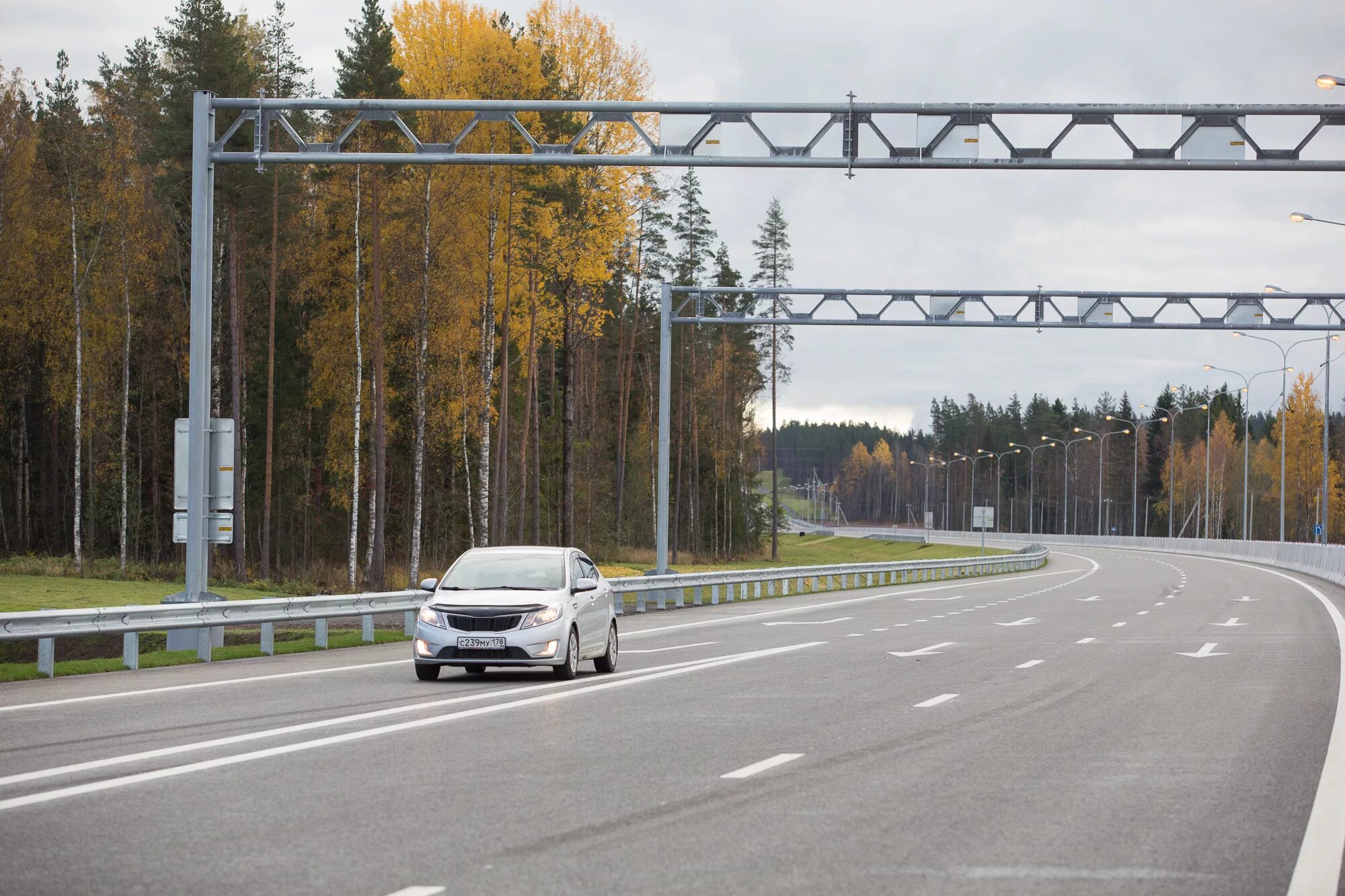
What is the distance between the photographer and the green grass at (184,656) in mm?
18938

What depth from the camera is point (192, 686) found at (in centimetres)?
1730

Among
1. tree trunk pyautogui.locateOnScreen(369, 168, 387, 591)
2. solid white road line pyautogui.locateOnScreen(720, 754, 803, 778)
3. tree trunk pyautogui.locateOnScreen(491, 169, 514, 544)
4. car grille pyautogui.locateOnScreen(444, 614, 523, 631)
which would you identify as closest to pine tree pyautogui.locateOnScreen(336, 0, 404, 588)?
tree trunk pyautogui.locateOnScreen(369, 168, 387, 591)

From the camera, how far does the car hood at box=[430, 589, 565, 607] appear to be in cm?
1780

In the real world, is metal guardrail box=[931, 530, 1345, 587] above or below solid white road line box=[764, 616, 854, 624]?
below

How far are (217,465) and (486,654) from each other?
7.00 meters

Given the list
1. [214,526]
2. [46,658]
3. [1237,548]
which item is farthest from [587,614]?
[1237,548]

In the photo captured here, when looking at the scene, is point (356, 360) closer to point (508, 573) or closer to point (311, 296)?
point (311, 296)

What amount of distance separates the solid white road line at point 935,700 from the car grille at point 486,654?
4.52 metres

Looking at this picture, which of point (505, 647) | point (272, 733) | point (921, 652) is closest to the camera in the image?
point (272, 733)

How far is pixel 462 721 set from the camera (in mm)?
13805

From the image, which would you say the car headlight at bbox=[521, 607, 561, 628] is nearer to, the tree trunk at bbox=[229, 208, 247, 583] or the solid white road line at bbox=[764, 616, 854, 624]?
the solid white road line at bbox=[764, 616, 854, 624]

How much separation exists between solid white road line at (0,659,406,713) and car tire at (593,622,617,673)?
2.94 metres

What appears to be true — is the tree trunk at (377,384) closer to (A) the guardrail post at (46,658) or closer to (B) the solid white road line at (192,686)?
(B) the solid white road line at (192,686)

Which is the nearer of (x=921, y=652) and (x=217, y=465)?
(x=217, y=465)
